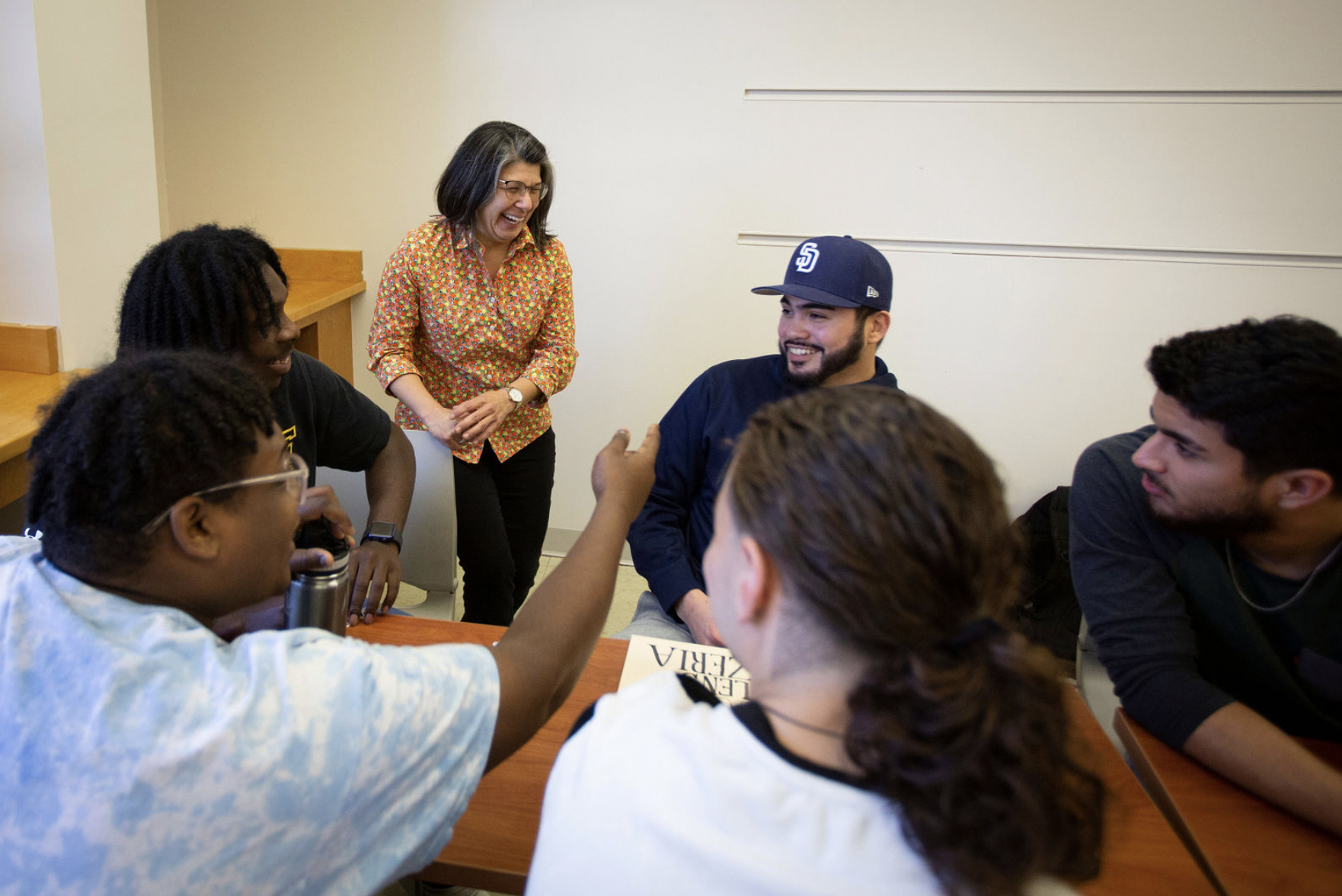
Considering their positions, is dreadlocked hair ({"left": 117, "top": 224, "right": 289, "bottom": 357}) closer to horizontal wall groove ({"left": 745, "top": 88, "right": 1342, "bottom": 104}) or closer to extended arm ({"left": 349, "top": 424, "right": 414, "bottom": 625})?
extended arm ({"left": 349, "top": 424, "right": 414, "bottom": 625})

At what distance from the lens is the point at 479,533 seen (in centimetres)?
212

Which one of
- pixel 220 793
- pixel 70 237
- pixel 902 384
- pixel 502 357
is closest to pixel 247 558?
pixel 220 793

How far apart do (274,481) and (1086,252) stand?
274 centimetres

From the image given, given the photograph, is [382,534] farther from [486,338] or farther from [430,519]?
[486,338]

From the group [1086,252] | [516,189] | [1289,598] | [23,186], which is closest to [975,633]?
[1289,598]

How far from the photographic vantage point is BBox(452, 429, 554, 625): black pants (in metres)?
2.13

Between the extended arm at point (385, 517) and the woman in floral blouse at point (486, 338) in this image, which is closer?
the extended arm at point (385, 517)

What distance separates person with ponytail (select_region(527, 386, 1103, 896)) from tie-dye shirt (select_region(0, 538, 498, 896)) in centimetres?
16

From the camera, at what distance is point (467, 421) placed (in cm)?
203

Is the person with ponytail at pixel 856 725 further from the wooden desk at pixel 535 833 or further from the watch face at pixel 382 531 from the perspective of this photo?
the watch face at pixel 382 531

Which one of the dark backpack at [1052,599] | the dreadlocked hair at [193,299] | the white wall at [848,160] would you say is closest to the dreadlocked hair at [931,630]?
the dreadlocked hair at [193,299]

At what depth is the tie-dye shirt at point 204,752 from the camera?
64 cm

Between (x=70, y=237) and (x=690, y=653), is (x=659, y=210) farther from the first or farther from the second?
(x=690, y=653)

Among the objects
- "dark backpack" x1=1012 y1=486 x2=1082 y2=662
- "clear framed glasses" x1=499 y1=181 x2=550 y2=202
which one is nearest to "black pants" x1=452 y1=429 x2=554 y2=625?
"clear framed glasses" x1=499 y1=181 x2=550 y2=202
